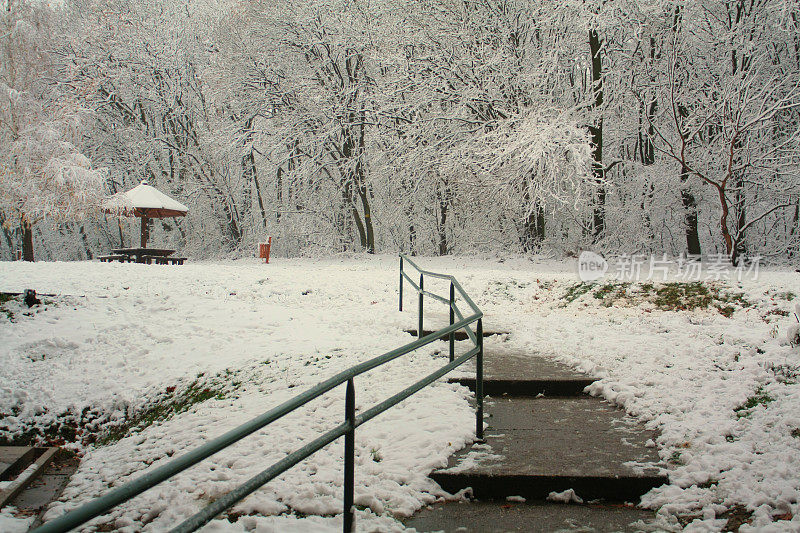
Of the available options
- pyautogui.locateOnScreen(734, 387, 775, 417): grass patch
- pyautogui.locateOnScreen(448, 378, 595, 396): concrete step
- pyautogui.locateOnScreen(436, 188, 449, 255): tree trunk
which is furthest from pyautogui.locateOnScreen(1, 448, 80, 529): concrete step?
pyautogui.locateOnScreen(436, 188, 449, 255): tree trunk

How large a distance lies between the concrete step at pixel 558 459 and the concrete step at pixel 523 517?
0.11 m

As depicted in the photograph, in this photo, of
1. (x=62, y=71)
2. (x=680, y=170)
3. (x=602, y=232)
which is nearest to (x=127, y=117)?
(x=62, y=71)

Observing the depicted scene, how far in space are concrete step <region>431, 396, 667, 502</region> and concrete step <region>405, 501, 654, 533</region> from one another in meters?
0.11

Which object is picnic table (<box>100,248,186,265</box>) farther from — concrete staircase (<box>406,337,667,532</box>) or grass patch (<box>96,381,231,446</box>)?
concrete staircase (<box>406,337,667,532</box>)

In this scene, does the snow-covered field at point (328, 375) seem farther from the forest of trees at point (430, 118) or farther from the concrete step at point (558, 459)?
the forest of trees at point (430, 118)

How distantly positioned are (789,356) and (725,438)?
209 centimetres

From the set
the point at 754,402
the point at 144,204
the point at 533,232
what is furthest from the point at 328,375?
the point at 144,204

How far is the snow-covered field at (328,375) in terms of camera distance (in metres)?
3.53

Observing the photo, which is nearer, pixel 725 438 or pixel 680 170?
pixel 725 438

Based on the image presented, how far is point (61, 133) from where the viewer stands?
65.5ft

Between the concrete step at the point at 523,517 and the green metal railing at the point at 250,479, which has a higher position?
the green metal railing at the point at 250,479

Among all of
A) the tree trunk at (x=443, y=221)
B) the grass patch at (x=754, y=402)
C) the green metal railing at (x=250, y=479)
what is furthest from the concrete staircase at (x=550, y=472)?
the tree trunk at (x=443, y=221)

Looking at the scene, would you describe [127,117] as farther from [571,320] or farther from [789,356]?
[789,356]

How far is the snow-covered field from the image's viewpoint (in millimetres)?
3529
